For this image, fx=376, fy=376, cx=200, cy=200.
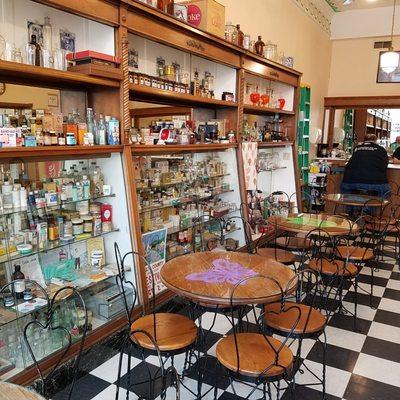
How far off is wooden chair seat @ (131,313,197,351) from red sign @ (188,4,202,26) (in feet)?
9.22

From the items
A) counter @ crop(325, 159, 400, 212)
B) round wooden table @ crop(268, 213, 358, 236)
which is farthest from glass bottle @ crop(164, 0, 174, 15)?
counter @ crop(325, 159, 400, 212)

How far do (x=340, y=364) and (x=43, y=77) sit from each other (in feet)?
9.41

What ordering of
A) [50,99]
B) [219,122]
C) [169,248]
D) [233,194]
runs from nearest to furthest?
[50,99], [169,248], [219,122], [233,194]

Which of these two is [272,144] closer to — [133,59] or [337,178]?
[337,178]

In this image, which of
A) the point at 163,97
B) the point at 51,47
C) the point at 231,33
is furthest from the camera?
the point at 231,33

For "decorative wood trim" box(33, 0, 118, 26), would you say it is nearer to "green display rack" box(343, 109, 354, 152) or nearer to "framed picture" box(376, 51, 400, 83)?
"framed picture" box(376, 51, 400, 83)

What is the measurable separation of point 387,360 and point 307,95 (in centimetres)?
544

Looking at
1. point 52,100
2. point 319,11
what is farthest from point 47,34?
point 319,11

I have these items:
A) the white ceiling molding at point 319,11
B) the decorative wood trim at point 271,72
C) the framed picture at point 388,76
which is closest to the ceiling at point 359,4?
the white ceiling molding at point 319,11

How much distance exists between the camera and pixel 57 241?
2697 millimetres

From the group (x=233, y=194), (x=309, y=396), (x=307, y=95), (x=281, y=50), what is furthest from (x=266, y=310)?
(x=307, y=95)

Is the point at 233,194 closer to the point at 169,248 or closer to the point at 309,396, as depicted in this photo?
the point at 169,248

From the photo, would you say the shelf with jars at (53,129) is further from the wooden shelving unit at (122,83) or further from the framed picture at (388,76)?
the framed picture at (388,76)

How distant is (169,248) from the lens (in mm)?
3807
